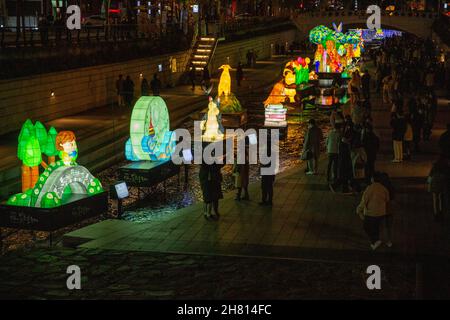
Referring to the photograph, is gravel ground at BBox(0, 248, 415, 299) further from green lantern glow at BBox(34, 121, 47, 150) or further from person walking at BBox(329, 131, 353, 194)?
person walking at BBox(329, 131, 353, 194)

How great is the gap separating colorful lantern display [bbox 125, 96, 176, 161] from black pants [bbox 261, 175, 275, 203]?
10.6 ft

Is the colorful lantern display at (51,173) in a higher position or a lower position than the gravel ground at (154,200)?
higher

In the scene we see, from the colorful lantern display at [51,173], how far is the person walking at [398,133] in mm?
7966

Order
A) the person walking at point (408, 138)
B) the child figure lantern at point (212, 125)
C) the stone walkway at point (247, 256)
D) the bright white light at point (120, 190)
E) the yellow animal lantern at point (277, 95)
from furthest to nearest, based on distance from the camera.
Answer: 1. the yellow animal lantern at point (277, 95)
2. the child figure lantern at point (212, 125)
3. the person walking at point (408, 138)
4. the bright white light at point (120, 190)
5. the stone walkway at point (247, 256)

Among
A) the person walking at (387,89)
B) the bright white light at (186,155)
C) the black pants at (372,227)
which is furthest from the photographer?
the person walking at (387,89)

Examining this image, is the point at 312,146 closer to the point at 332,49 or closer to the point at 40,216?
the point at 40,216

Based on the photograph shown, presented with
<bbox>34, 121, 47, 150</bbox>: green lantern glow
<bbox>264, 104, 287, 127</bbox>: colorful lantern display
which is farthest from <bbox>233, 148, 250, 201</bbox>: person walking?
<bbox>264, 104, 287, 127</bbox>: colorful lantern display

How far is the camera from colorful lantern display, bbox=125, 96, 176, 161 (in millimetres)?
17672

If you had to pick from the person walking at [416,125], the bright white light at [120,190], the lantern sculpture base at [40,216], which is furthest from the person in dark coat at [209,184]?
the person walking at [416,125]

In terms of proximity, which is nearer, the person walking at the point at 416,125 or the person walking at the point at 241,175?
the person walking at the point at 241,175

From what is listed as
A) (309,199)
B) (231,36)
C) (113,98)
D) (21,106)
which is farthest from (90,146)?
(231,36)

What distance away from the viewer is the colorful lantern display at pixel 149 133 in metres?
17.7

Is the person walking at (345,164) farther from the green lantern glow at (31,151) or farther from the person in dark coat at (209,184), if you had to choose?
the green lantern glow at (31,151)

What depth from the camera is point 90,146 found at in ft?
75.0
